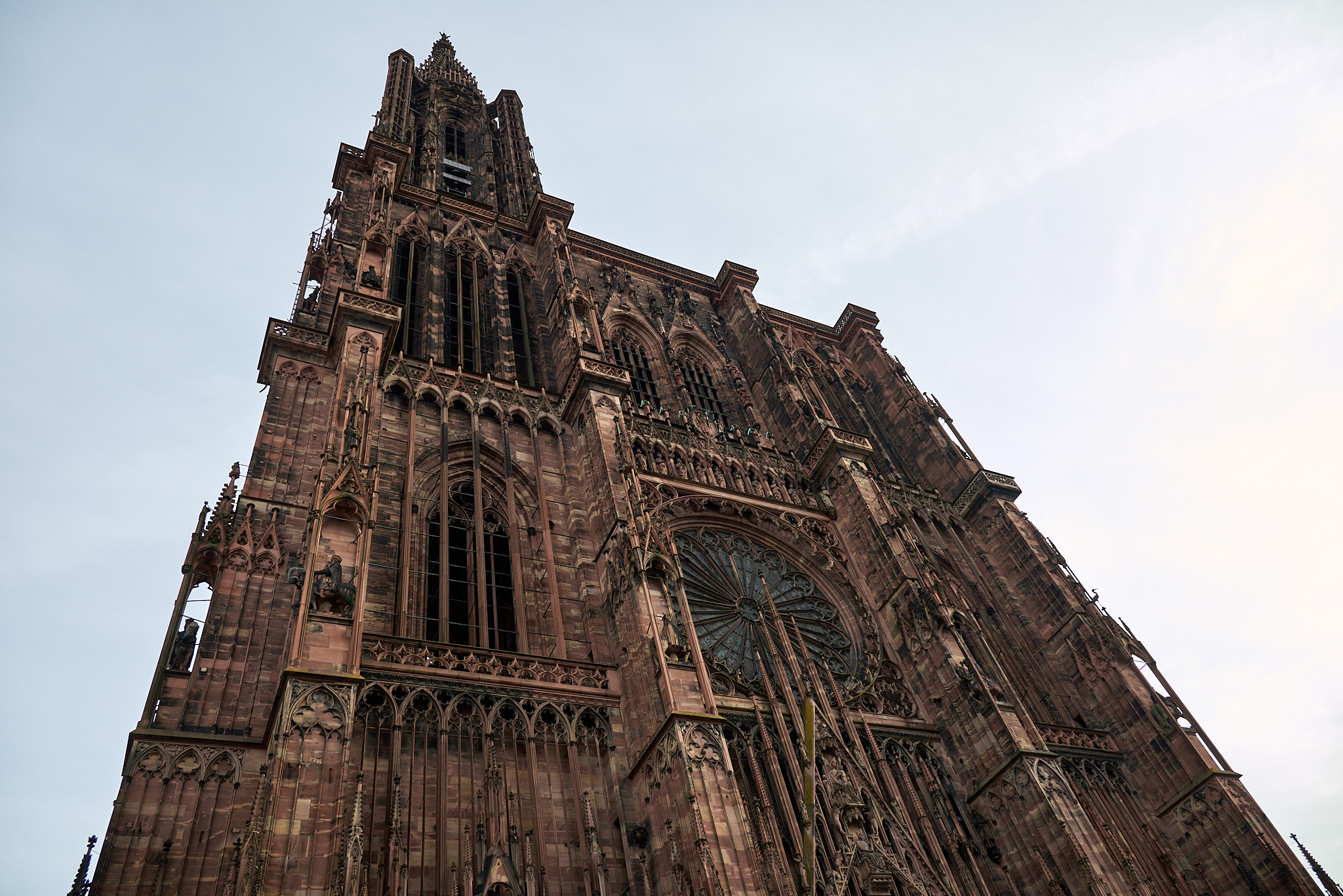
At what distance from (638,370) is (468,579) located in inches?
455

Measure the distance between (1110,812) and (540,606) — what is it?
1212cm

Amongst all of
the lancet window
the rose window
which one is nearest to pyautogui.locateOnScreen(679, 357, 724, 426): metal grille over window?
the rose window

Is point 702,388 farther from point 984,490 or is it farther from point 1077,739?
point 1077,739

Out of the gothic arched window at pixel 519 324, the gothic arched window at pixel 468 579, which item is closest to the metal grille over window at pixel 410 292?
the gothic arched window at pixel 519 324

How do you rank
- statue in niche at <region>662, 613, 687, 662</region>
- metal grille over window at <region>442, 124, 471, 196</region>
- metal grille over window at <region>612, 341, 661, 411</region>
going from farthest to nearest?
metal grille over window at <region>442, 124, 471, 196</region>, metal grille over window at <region>612, 341, 661, 411</region>, statue in niche at <region>662, 613, 687, 662</region>

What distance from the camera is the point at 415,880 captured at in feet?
32.8

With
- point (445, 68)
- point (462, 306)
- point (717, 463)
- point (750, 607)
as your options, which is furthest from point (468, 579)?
point (445, 68)

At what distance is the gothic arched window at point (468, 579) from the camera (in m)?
14.0

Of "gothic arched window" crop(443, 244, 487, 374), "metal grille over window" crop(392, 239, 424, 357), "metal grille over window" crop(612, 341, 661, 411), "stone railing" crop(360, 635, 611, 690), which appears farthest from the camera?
"metal grille over window" crop(612, 341, 661, 411)

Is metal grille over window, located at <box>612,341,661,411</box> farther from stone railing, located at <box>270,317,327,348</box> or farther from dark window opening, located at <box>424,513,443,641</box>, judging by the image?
dark window opening, located at <box>424,513,443,641</box>

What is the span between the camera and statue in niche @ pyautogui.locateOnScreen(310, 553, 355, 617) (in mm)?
11008

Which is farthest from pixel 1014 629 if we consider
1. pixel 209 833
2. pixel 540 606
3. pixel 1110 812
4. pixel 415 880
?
pixel 209 833

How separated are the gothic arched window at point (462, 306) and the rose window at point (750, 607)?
265 inches

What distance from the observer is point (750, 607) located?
17750 mm
